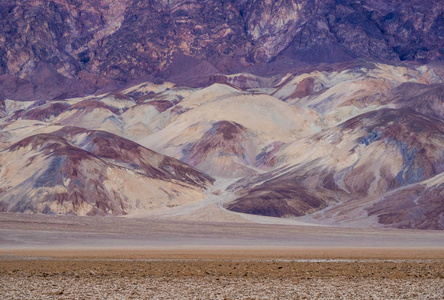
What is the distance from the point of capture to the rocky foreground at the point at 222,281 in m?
23.7

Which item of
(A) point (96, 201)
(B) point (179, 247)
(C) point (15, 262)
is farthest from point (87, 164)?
(C) point (15, 262)

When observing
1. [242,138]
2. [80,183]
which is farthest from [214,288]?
[242,138]

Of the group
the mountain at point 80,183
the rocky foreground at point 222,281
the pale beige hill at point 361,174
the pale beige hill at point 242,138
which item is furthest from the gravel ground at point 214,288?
the pale beige hill at point 242,138

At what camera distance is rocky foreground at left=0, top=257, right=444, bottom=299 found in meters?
23.7

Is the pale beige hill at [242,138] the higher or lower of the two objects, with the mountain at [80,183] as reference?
lower

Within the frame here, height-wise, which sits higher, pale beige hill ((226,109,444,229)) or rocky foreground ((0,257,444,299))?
rocky foreground ((0,257,444,299))

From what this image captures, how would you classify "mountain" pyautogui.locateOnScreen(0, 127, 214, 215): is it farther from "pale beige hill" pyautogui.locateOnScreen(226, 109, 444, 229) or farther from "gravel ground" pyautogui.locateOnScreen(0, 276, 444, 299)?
"gravel ground" pyautogui.locateOnScreen(0, 276, 444, 299)

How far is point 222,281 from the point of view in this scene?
88.4 feet

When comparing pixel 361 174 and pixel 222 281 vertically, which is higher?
pixel 222 281

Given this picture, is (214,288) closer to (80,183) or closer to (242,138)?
(80,183)

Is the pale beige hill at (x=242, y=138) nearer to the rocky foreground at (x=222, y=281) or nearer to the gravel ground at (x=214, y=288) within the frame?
the rocky foreground at (x=222, y=281)

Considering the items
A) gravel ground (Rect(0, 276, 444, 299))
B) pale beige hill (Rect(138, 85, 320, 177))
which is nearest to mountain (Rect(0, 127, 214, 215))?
pale beige hill (Rect(138, 85, 320, 177))

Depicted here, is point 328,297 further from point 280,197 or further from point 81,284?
point 280,197

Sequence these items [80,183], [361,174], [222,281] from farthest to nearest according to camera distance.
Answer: [361,174]
[80,183]
[222,281]
